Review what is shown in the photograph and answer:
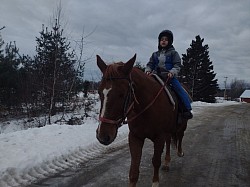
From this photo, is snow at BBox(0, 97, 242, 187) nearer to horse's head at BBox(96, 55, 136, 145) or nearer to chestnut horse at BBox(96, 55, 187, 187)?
chestnut horse at BBox(96, 55, 187, 187)

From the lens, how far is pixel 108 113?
3.24m

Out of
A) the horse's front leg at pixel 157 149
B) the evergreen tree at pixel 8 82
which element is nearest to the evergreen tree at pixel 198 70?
the evergreen tree at pixel 8 82

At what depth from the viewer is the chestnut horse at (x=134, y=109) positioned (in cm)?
325

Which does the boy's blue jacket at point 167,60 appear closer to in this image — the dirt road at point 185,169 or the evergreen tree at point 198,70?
the dirt road at point 185,169

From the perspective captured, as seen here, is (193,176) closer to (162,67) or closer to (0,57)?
(162,67)

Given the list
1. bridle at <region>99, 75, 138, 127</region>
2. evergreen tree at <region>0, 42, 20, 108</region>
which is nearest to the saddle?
bridle at <region>99, 75, 138, 127</region>

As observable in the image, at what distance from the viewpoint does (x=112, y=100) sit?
3244 millimetres

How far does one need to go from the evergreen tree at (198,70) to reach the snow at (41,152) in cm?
3389

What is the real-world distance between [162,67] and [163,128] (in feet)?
4.88

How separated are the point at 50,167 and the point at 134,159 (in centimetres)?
225

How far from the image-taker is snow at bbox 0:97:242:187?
5020 mm

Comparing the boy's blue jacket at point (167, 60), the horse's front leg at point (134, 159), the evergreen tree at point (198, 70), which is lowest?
the horse's front leg at point (134, 159)

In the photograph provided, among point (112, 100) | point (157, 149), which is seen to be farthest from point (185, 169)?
point (112, 100)

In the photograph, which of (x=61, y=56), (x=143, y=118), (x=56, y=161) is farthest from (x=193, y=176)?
(x=61, y=56)
